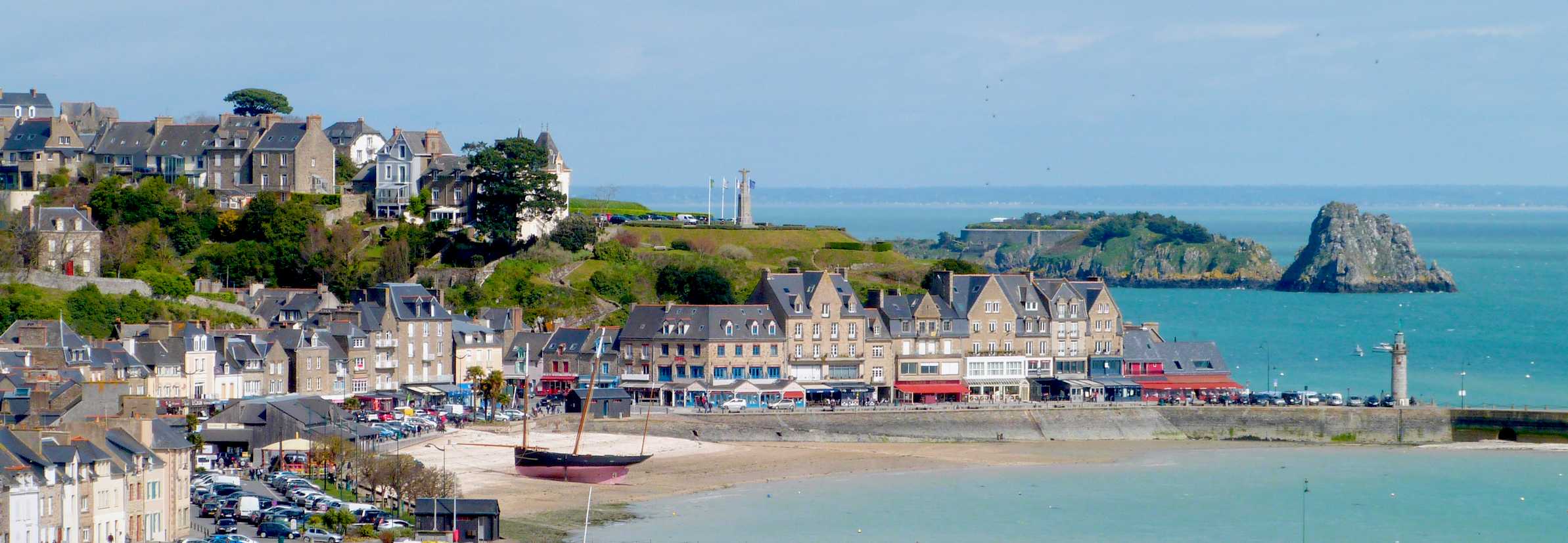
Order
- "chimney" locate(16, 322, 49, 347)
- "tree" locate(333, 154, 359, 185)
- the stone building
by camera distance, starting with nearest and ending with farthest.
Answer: "chimney" locate(16, 322, 49, 347), the stone building, "tree" locate(333, 154, 359, 185)

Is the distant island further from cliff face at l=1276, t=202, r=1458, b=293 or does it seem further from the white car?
the white car

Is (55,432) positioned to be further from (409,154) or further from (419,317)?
(409,154)

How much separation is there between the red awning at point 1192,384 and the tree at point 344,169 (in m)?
33.6

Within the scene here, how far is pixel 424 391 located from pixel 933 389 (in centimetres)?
1666

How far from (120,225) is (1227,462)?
41.8m

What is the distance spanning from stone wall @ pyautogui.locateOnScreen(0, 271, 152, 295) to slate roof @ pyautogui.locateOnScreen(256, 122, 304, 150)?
540 inches

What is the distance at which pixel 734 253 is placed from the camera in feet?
286

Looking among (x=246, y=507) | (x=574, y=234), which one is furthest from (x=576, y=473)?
(x=574, y=234)

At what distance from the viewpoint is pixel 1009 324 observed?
7569cm

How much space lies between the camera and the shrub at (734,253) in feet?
285

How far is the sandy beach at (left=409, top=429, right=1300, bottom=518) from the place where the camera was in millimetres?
55688

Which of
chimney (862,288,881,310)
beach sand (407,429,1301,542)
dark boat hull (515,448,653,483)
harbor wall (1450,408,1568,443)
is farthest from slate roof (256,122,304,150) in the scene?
harbor wall (1450,408,1568,443)

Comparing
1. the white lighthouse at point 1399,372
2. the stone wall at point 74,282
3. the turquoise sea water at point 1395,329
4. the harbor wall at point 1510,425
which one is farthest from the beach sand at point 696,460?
the turquoise sea water at point 1395,329

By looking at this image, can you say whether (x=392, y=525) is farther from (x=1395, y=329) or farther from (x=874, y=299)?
(x=1395, y=329)
